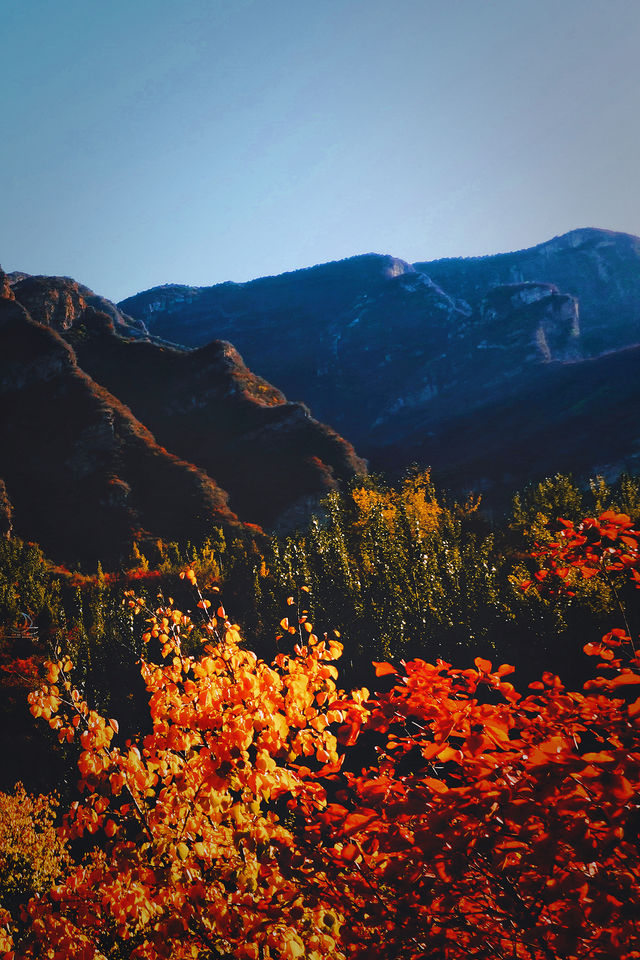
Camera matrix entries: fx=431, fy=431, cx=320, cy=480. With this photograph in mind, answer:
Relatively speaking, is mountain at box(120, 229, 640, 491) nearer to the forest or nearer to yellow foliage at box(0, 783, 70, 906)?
the forest

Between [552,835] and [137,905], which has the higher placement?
[552,835]

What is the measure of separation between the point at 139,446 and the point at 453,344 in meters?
56.5

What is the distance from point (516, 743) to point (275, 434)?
2468cm

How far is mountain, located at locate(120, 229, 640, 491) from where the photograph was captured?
117ft

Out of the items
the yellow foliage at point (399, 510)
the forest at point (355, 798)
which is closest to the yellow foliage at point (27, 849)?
the forest at point (355, 798)

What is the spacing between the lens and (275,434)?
2584cm

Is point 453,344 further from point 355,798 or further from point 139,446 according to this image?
point 355,798

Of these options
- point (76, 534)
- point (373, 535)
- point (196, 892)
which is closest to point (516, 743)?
point (196, 892)

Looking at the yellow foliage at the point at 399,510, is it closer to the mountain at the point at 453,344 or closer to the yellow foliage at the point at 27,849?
the yellow foliage at the point at 27,849

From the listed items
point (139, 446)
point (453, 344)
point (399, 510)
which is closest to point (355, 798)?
point (399, 510)

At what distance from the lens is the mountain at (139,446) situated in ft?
63.3

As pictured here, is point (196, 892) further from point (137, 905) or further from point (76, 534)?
point (76, 534)

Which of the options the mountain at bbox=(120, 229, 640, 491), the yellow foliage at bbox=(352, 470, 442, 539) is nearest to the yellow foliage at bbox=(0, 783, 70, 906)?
the yellow foliage at bbox=(352, 470, 442, 539)

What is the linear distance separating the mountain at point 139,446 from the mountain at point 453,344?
13.4m
